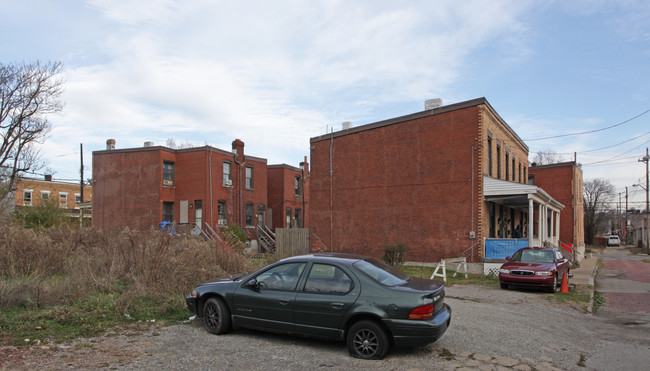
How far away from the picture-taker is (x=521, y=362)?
20.5 feet

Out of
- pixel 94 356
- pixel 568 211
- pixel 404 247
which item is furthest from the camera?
pixel 568 211

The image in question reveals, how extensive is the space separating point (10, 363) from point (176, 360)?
6.77ft

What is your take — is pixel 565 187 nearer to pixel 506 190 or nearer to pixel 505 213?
pixel 505 213

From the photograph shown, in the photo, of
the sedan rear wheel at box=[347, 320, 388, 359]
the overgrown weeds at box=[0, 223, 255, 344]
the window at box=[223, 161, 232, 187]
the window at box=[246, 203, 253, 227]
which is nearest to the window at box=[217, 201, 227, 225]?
the window at box=[223, 161, 232, 187]

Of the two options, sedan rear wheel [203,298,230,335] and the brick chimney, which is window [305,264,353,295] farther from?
the brick chimney

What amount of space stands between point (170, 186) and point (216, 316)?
2516cm

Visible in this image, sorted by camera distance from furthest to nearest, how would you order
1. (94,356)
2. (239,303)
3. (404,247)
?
(404,247) → (239,303) → (94,356)

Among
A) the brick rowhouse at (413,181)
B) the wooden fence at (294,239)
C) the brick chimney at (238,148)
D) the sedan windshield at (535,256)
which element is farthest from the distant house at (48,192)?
the sedan windshield at (535,256)

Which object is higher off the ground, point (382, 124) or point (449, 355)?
point (382, 124)

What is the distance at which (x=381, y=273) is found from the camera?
6.98m

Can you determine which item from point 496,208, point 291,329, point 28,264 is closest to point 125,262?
point 28,264

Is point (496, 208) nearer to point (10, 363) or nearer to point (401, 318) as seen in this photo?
point (401, 318)

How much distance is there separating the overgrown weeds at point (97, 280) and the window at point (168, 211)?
1694cm

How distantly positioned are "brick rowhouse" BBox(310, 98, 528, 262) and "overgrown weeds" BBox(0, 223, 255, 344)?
10.9 metres
